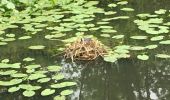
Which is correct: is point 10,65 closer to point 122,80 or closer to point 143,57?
point 122,80

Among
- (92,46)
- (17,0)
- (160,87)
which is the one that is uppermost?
(17,0)

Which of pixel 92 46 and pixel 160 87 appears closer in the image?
pixel 160 87

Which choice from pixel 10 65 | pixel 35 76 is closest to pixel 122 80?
pixel 35 76

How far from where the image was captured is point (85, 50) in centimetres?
369

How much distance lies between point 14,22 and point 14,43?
0.78 m

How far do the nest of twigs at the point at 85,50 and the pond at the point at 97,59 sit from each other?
8 cm

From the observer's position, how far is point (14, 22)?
493 cm

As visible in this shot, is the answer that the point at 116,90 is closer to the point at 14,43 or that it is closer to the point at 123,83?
the point at 123,83

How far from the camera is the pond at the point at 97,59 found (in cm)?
309

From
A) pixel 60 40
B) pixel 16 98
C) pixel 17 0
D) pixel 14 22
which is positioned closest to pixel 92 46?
pixel 60 40

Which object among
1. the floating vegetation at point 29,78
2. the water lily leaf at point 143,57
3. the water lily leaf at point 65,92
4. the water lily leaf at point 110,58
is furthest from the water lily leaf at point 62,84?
the water lily leaf at point 143,57

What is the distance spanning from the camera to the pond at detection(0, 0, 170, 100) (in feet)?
10.1

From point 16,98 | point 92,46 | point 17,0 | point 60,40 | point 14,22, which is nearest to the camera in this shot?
point 16,98

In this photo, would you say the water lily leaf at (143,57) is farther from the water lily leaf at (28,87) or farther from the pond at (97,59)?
the water lily leaf at (28,87)
